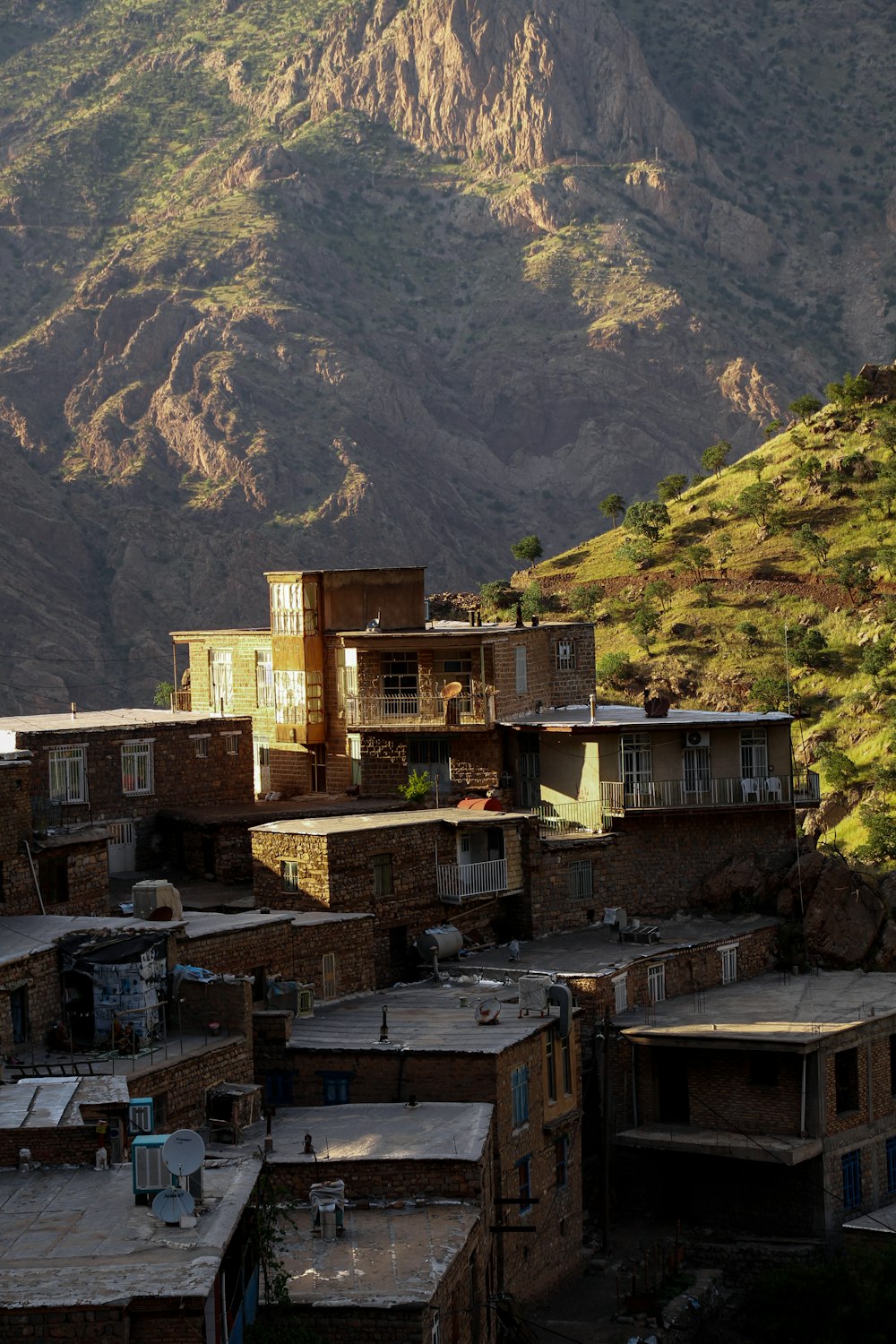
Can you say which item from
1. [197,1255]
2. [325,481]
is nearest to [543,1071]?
[197,1255]

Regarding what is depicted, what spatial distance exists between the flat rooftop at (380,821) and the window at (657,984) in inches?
189

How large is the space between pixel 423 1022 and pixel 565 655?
65.5ft

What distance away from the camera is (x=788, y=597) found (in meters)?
90.5

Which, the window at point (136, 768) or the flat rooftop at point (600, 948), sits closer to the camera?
the flat rooftop at point (600, 948)

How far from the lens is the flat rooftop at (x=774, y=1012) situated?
1715 inches

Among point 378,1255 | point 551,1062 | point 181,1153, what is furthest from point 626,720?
point 181,1153

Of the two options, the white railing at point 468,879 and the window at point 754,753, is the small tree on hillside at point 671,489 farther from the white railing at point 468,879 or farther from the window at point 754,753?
the white railing at point 468,879

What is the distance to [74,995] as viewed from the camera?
38.0m

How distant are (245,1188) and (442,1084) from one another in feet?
36.9

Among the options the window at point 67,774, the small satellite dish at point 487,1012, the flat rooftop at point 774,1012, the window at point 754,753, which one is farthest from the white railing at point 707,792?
the window at point 67,774

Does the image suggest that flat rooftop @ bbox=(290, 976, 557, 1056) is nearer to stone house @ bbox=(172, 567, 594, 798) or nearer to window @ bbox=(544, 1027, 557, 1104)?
window @ bbox=(544, 1027, 557, 1104)

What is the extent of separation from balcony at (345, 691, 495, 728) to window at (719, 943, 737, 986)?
8670 millimetres

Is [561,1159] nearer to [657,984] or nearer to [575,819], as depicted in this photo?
[657,984]

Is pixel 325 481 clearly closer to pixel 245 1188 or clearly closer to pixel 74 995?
pixel 74 995
